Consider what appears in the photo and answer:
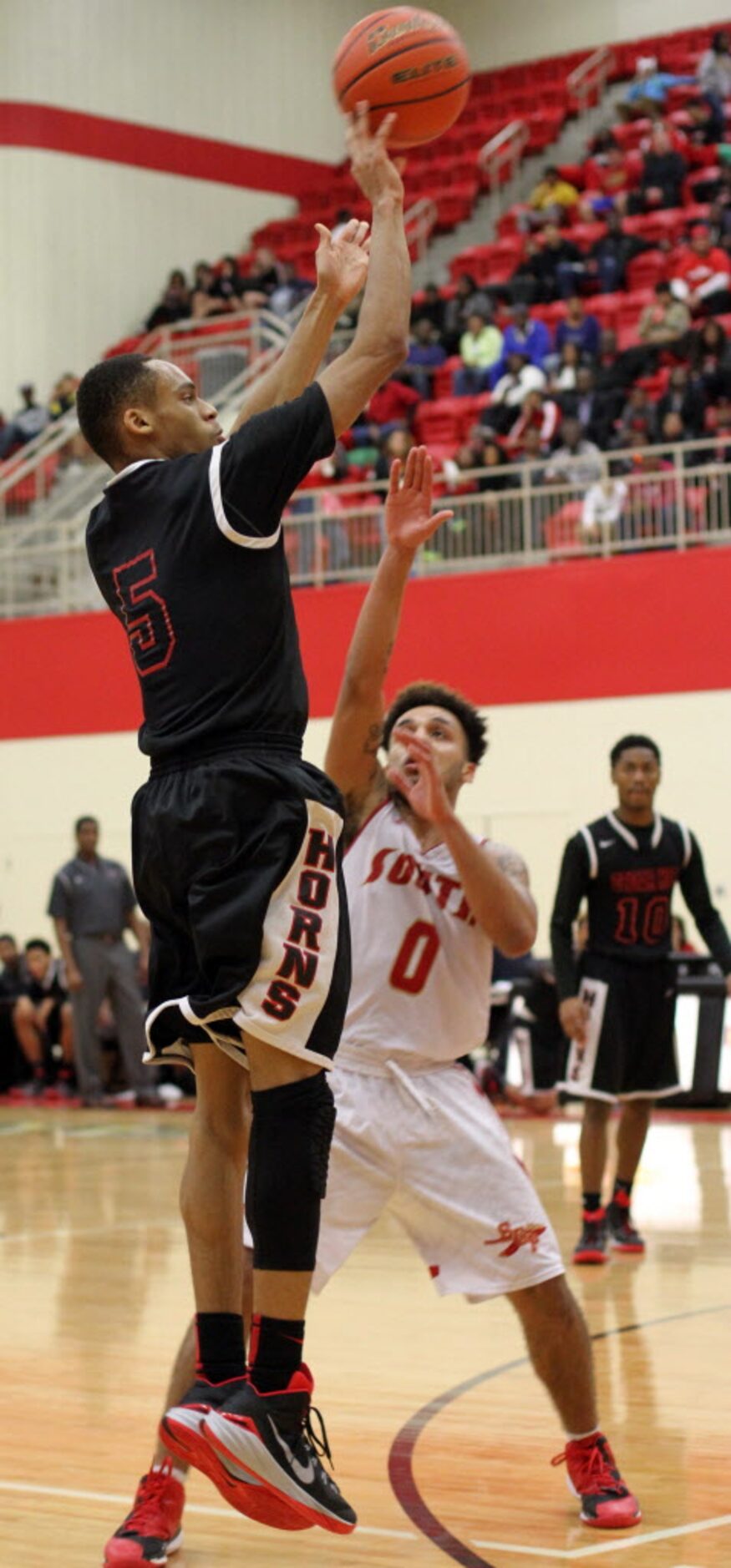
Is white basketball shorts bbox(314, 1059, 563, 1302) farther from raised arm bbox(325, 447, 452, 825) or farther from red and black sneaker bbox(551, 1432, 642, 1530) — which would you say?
raised arm bbox(325, 447, 452, 825)

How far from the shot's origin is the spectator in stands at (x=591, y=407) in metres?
17.8

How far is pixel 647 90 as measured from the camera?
2339cm

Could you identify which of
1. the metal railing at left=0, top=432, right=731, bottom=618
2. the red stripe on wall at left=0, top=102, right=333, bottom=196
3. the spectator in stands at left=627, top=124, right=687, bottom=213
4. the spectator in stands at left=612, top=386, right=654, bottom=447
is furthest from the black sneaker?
the red stripe on wall at left=0, top=102, right=333, bottom=196

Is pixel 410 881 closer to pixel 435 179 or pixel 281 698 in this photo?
pixel 281 698

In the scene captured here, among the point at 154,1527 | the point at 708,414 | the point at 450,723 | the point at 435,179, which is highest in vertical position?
the point at 435,179

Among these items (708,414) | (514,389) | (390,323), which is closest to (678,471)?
(708,414)

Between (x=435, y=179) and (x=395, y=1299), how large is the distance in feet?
64.4

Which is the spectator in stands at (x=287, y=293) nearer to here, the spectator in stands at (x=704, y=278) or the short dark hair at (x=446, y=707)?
the spectator in stands at (x=704, y=278)

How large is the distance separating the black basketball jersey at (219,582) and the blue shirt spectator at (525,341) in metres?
16.4

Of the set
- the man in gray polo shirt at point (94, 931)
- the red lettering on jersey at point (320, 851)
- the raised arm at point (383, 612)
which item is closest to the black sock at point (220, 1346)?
the red lettering on jersey at point (320, 851)

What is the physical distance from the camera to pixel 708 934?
865 cm

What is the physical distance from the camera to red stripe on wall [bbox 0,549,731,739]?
15.7 metres

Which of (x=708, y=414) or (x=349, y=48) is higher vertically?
(x=708, y=414)

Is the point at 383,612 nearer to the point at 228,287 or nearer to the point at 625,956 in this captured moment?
the point at 625,956
